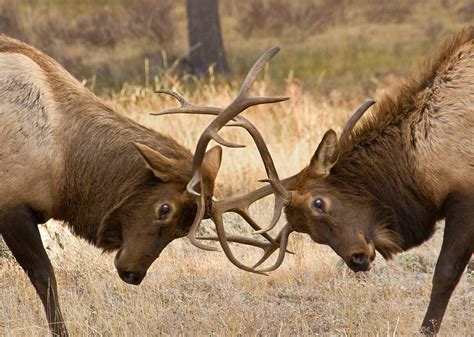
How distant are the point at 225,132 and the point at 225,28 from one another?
14471 mm

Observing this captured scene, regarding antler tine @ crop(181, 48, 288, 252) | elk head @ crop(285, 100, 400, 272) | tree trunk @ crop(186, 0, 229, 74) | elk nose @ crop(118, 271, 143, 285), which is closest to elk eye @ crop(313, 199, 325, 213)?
elk head @ crop(285, 100, 400, 272)

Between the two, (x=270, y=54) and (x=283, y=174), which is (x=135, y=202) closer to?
(x=270, y=54)

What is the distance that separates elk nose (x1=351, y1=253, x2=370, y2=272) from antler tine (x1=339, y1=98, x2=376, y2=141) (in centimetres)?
84

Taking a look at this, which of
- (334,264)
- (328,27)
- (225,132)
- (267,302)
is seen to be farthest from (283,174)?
(328,27)

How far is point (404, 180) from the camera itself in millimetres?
7199

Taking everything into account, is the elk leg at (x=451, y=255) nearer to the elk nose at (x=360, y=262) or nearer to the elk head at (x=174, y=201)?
the elk nose at (x=360, y=262)

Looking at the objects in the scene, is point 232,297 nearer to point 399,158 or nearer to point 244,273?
point 244,273

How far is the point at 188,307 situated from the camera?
26.5ft

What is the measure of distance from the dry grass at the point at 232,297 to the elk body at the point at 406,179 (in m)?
0.60

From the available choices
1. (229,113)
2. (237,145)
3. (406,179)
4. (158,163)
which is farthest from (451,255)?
(158,163)

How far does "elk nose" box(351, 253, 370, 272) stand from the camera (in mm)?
6888

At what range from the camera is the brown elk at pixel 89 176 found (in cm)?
691

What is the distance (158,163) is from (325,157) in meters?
1.06

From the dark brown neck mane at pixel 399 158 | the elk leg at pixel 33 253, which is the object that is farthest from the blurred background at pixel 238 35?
the elk leg at pixel 33 253
